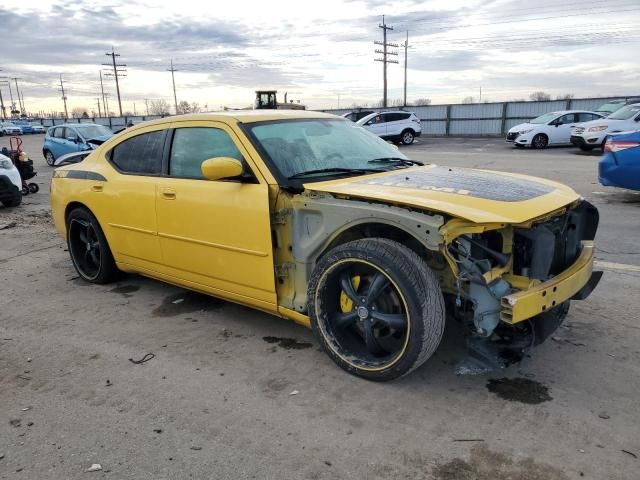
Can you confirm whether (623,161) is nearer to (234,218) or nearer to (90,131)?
(234,218)

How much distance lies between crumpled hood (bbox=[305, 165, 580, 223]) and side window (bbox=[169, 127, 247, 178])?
0.81m

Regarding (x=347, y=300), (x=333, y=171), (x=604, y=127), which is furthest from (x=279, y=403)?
(x=604, y=127)

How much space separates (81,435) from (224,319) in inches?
63.3

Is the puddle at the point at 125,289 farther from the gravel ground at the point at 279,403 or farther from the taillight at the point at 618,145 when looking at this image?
the taillight at the point at 618,145

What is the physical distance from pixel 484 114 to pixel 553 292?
30997 millimetres

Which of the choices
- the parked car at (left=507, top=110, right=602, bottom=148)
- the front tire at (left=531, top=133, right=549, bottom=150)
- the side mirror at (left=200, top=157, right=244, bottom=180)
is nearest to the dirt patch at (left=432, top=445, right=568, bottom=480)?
the side mirror at (left=200, top=157, right=244, bottom=180)

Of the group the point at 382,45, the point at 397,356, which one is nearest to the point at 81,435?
the point at 397,356

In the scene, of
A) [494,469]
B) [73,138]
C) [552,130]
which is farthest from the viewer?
[552,130]

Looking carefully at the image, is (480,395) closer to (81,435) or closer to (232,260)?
(232,260)

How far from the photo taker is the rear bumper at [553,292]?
2.72 metres

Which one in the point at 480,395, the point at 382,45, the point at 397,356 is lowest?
the point at 480,395

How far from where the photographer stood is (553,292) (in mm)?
2922

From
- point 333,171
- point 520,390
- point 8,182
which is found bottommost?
point 520,390

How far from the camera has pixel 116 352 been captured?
3727mm
